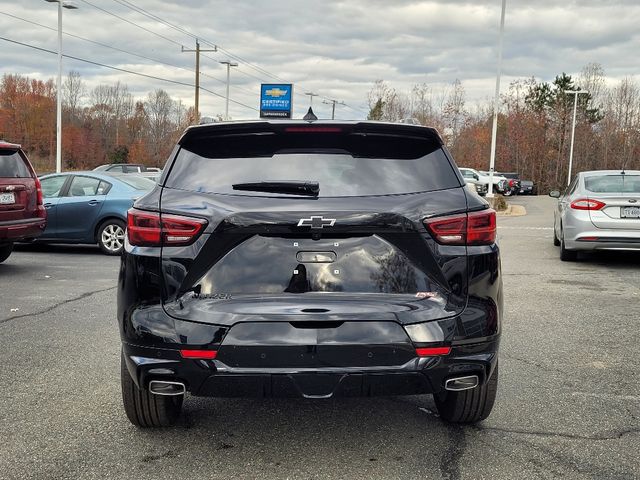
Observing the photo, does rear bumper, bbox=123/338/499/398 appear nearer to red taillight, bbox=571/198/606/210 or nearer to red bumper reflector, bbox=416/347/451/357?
red bumper reflector, bbox=416/347/451/357

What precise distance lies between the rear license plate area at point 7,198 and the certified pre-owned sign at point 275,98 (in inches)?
1538

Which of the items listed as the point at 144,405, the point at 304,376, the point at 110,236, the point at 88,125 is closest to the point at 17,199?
the point at 110,236

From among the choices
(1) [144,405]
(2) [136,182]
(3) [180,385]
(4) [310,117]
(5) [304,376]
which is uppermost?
(4) [310,117]

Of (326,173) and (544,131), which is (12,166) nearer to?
(326,173)

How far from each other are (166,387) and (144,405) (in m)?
0.56

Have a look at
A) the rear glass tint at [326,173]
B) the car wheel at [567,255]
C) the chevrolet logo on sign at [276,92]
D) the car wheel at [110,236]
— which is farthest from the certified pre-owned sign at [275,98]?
the rear glass tint at [326,173]

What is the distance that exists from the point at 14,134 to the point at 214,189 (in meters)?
92.3

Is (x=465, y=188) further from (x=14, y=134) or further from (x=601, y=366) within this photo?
(x=14, y=134)

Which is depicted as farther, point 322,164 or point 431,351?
point 322,164

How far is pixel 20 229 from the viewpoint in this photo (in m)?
9.15

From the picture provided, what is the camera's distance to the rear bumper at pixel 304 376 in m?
2.90

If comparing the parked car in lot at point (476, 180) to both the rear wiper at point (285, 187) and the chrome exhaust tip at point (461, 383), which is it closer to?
the chrome exhaust tip at point (461, 383)

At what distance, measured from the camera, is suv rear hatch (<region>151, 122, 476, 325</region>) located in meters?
2.93

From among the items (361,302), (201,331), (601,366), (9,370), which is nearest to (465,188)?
(361,302)
